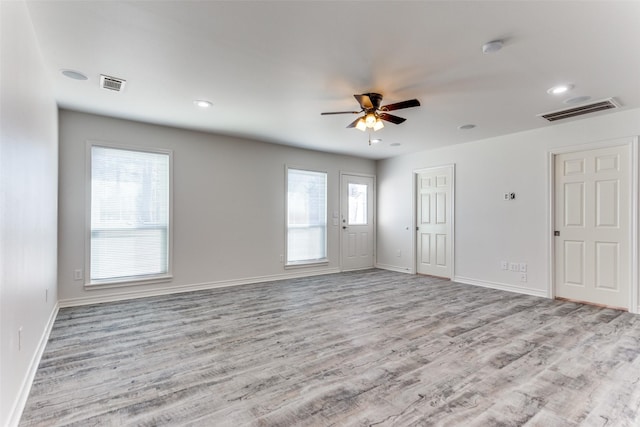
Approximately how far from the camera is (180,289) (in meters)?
4.81

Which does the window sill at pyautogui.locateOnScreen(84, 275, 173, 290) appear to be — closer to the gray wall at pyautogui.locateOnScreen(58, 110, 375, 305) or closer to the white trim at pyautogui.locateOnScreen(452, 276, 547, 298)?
the gray wall at pyautogui.locateOnScreen(58, 110, 375, 305)

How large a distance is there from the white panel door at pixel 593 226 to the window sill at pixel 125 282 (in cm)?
573

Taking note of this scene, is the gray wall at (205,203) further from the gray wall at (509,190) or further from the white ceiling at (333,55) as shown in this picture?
the gray wall at (509,190)

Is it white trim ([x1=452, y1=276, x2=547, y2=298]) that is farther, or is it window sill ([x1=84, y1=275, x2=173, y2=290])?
white trim ([x1=452, y1=276, x2=547, y2=298])

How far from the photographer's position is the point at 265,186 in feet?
18.7

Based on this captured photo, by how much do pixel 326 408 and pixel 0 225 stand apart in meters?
2.01

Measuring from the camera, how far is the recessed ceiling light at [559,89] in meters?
3.19

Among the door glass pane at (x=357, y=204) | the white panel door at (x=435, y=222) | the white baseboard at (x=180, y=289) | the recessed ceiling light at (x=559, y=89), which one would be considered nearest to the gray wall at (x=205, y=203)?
the white baseboard at (x=180, y=289)

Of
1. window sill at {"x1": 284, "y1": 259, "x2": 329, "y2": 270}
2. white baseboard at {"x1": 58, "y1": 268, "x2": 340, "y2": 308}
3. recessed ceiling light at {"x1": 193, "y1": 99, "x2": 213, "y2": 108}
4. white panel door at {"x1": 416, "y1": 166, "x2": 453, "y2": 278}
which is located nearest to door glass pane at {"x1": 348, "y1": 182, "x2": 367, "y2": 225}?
window sill at {"x1": 284, "y1": 259, "x2": 329, "y2": 270}

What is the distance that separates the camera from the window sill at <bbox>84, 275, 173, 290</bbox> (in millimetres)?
4195

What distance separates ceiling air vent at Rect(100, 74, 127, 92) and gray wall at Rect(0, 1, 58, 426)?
0.44m

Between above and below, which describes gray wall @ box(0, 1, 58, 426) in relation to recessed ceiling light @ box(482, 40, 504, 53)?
below

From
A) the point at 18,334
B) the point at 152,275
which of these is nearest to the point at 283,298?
the point at 152,275

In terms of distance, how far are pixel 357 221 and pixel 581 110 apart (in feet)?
13.8
